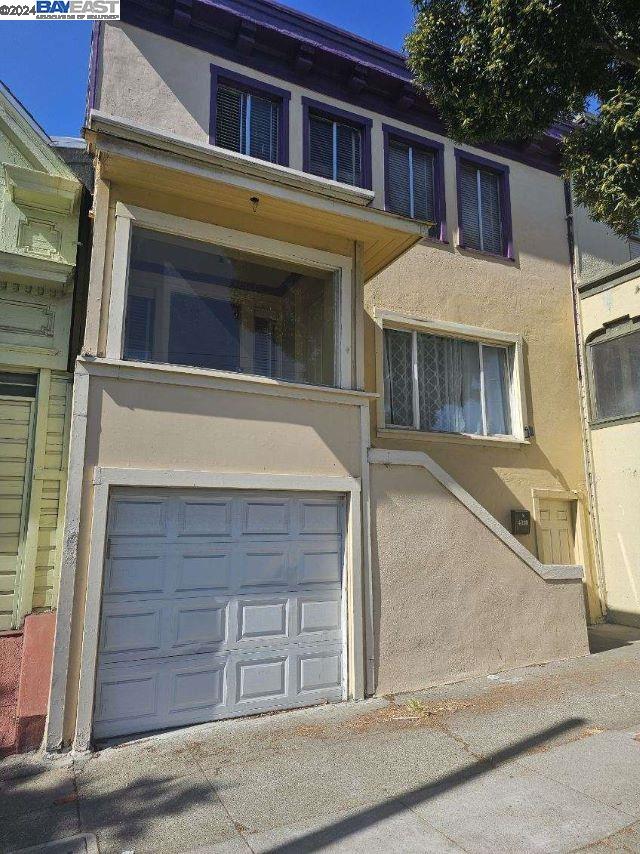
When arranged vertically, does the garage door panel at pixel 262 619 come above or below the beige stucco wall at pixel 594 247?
below

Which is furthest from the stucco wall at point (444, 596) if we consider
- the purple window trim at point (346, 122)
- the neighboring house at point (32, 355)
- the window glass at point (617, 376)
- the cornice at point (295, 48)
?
the cornice at point (295, 48)

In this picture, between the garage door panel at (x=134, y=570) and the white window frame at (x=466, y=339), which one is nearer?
the garage door panel at (x=134, y=570)

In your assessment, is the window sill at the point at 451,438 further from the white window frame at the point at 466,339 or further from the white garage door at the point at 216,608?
the white garage door at the point at 216,608

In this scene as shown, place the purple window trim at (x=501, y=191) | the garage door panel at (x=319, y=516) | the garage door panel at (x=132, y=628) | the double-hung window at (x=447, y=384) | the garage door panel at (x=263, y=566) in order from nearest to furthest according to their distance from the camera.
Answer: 1. the garage door panel at (x=132, y=628)
2. the garage door panel at (x=263, y=566)
3. the garage door panel at (x=319, y=516)
4. the double-hung window at (x=447, y=384)
5. the purple window trim at (x=501, y=191)

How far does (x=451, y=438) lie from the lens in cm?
873

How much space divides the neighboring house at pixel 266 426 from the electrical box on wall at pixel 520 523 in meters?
0.07

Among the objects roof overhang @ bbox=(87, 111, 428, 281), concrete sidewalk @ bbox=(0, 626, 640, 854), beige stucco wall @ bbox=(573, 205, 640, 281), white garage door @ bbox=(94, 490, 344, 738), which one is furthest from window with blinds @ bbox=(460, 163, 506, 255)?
concrete sidewalk @ bbox=(0, 626, 640, 854)

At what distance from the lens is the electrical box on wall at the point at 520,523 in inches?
353

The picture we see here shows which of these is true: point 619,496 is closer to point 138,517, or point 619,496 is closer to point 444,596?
point 444,596

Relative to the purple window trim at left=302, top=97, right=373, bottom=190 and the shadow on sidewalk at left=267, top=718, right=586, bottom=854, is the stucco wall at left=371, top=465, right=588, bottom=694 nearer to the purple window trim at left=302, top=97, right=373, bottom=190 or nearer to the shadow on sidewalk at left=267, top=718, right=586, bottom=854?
the shadow on sidewalk at left=267, top=718, right=586, bottom=854

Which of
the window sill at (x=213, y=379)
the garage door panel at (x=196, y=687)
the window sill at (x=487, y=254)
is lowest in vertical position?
the garage door panel at (x=196, y=687)

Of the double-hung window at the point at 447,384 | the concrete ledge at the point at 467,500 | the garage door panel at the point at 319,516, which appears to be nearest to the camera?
the garage door panel at the point at 319,516

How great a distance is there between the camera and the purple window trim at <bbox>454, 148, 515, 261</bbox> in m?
9.92
